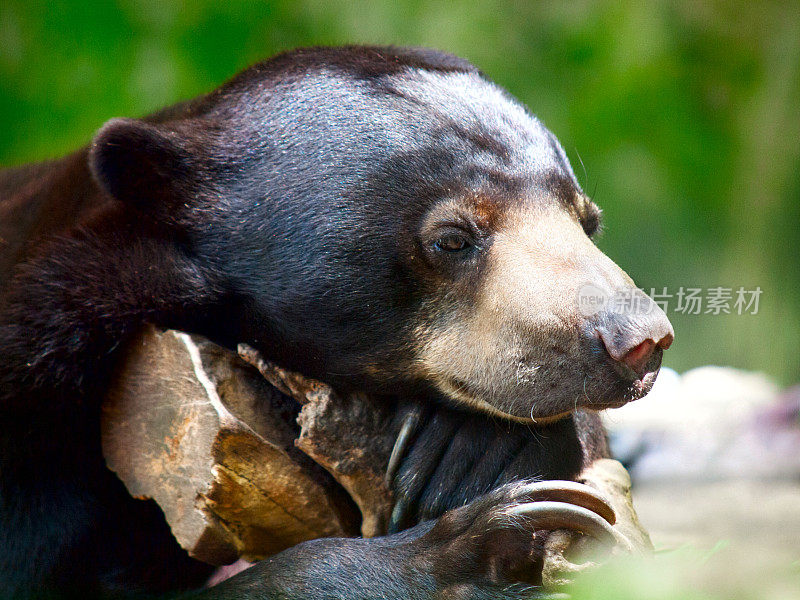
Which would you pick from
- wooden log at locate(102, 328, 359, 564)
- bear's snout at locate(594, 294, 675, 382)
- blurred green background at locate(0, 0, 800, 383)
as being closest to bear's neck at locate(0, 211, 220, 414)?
wooden log at locate(102, 328, 359, 564)

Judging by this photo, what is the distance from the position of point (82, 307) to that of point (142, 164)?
0.53 meters

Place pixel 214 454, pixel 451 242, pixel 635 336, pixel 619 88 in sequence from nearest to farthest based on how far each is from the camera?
pixel 635 336 → pixel 214 454 → pixel 451 242 → pixel 619 88

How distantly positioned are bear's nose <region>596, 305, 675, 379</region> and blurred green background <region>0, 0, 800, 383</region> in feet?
15.3

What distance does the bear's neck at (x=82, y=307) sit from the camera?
280 cm

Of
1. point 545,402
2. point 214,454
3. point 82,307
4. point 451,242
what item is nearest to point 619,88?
point 451,242

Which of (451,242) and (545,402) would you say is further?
(451,242)

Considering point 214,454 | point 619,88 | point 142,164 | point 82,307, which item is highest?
point 619,88

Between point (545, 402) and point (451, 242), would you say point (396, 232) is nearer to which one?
point (451, 242)

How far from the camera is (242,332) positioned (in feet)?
9.82

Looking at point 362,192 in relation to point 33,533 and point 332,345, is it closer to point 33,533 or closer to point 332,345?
point 332,345

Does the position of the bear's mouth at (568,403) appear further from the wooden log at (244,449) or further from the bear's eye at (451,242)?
the bear's eye at (451,242)

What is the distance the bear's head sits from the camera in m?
2.63

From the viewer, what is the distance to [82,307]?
9.31ft

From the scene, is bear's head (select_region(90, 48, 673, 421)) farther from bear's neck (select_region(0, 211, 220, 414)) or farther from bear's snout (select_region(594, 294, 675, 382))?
bear's neck (select_region(0, 211, 220, 414))
